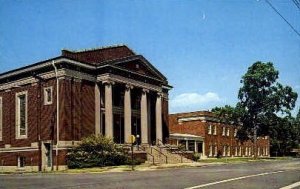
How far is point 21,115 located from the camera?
43.6 metres

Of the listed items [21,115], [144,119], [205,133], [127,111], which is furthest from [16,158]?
[205,133]

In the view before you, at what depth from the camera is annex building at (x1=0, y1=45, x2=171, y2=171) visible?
128 ft

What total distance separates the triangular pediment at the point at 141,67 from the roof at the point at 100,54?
5.56ft

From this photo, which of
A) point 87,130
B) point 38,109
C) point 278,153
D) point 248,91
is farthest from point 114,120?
point 278,153

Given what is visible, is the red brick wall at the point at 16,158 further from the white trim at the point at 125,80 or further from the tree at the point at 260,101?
the tree at the point at 260,101

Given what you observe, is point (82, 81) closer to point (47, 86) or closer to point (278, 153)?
point (47, 86)

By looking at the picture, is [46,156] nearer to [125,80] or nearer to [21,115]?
[21,115]

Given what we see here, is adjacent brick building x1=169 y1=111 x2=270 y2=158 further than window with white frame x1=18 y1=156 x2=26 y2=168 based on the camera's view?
Yes

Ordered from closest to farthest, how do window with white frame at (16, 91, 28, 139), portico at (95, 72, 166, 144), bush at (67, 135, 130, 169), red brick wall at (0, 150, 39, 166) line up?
bush at (67, 135, 130, 169)
red brick wall at (0, 150, 39, 166)
portico at (95, 72, 166, 144)
window with white frame at (16, 91, 28, 139)

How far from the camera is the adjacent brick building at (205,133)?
68500 mm

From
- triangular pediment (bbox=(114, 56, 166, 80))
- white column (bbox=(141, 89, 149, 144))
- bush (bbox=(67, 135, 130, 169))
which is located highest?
triangular pediment (bbox=(114, 56, 166, 80))

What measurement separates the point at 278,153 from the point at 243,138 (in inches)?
1347

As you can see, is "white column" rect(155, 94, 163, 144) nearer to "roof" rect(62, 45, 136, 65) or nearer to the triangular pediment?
the triangular pediment

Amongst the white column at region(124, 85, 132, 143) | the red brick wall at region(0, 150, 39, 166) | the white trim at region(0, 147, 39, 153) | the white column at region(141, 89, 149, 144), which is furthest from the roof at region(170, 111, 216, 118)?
the red brick wall at region(0, 150, 39, 166)
